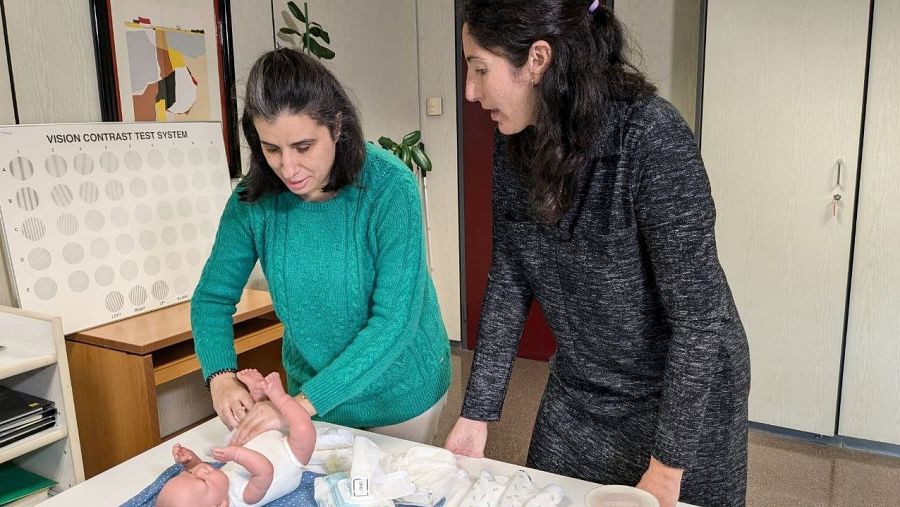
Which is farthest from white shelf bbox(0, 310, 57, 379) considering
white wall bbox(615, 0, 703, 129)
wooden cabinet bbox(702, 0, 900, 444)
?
white wall bbox(615, 0, 703, 129)

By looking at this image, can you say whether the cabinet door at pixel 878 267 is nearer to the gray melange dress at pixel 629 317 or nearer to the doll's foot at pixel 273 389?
the gray melange dress at pixel 629 317

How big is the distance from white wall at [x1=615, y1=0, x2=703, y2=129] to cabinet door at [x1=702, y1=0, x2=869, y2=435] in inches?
19.7

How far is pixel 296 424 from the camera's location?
1108 millimetres

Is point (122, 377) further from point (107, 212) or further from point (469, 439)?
point (469, 439)

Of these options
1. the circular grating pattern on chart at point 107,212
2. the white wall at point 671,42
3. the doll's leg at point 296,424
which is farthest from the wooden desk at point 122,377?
the white wall at point 671,42

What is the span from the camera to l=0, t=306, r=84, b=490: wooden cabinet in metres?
1.96

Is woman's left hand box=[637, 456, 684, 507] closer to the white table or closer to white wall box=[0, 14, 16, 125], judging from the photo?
the white table

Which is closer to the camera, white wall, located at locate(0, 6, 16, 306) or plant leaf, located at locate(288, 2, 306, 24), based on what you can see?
white wall, located at locate(0, 6, 16, 306)

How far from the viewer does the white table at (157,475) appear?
1170mm

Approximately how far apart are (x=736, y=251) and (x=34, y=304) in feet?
8.85

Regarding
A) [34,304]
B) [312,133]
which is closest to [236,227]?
[312,133]

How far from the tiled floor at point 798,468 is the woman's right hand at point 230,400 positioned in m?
1.68

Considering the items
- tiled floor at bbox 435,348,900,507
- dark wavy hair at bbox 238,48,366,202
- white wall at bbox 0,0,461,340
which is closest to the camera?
dark wavy hair at bbox 238,48,366,202

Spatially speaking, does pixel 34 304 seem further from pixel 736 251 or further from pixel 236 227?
pixel 736 251
